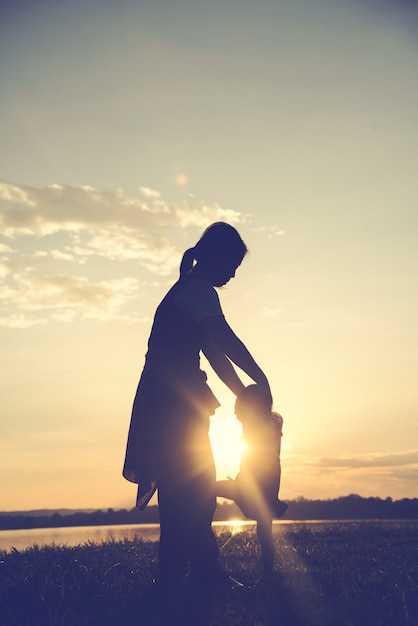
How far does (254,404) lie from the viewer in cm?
482

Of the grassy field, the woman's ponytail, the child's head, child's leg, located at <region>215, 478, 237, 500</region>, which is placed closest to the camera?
the grassy field

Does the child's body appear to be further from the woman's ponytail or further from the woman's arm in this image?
the woman's ponytail

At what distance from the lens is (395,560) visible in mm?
6465

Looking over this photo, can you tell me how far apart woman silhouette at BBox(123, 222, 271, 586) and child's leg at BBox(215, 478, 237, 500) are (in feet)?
0.36

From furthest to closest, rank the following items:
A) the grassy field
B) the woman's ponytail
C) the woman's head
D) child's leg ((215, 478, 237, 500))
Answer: the woman's ponytail → the woman's head → child's leg ((215, 478, 237, 500)) → the grassy field

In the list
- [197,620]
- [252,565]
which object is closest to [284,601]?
[197,620]

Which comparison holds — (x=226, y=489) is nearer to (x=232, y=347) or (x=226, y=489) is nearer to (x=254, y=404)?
(x=254, y=404)

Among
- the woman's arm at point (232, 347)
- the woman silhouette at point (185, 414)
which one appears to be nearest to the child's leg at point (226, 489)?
the woman silhouette at point (185, 414)

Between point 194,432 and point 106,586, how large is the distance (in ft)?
4.42

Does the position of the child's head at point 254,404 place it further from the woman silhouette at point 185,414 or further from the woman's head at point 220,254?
the woman's head at point 220,254

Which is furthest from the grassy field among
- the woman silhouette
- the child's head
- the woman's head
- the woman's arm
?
the woman's head

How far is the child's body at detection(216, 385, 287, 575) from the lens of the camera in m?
4.89

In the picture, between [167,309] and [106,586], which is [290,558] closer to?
[106,586]

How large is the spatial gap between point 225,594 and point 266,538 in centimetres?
92
